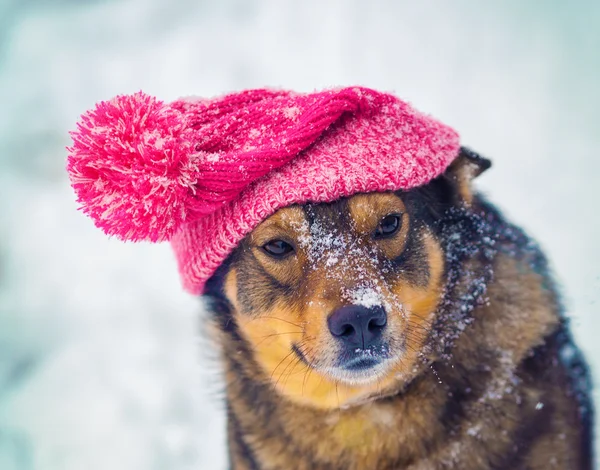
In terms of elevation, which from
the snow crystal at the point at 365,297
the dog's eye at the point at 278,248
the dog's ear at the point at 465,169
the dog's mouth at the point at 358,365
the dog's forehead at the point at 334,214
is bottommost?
the dog's mouth at the point at 358,365

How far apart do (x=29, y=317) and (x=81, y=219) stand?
778mm

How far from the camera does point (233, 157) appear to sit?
1463 millimetres

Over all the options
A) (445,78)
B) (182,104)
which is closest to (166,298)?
(182,104)

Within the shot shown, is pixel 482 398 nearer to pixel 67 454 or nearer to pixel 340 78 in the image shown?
pixel 67 454

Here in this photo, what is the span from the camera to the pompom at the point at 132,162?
1396 mm

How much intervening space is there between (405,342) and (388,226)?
36 cm

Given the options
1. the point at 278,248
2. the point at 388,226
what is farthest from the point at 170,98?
the point at 388,226

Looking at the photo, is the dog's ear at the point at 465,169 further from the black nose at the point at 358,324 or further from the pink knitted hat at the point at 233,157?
the black nose at the point at 358,324

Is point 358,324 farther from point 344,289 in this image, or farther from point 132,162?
point 132,162

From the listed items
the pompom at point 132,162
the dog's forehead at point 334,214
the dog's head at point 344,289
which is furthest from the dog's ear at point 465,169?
the pompom at point 132,162

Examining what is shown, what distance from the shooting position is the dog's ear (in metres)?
1.83

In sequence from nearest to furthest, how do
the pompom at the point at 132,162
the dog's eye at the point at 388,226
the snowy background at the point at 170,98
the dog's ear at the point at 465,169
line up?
the pompom at the point at 132,162, the dog's eye at the point at 388,226, the dog's ear at the point at 465,169, the snowy background at the point at 170,98

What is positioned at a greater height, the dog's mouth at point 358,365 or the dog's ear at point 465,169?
the dog's ear at point 465,169

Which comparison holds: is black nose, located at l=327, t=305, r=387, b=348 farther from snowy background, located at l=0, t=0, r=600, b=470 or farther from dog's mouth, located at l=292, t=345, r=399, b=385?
snowy background, located at l=0, t=0, r=600, b=470
